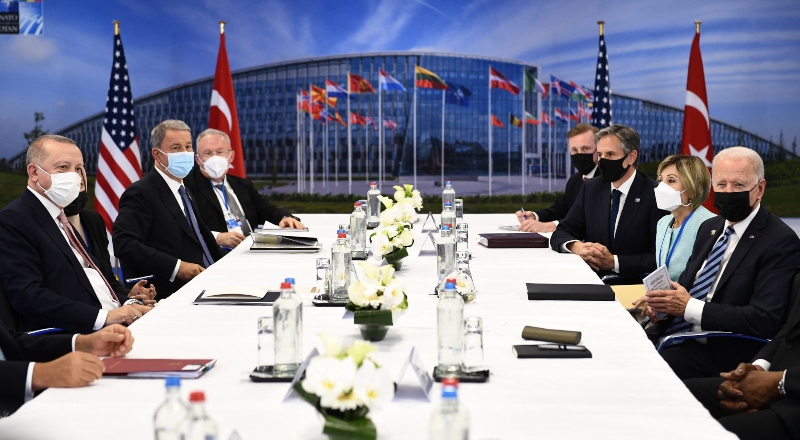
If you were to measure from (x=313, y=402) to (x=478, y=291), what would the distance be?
1.91 metres

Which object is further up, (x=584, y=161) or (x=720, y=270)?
(x=584, y=161)

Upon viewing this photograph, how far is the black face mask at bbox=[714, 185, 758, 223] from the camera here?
3.42m

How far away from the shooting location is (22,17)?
10.9m

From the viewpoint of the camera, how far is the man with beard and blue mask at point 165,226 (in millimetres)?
4734

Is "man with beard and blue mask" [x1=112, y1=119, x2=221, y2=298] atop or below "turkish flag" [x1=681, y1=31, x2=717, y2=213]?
below

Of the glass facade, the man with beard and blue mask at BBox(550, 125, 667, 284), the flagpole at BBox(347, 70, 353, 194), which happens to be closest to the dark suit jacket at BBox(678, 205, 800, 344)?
the man with beard and blue mask at BBox(550, 125, 667, 284)

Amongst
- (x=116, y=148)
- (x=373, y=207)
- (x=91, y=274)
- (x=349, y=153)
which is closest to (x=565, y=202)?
(x=373, y=207)

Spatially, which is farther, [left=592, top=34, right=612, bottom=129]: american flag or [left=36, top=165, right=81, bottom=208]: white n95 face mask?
[left=592, top=34, right=612, bottom=129]: american flag

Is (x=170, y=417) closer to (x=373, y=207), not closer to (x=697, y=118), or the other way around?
(x=373, y=207)

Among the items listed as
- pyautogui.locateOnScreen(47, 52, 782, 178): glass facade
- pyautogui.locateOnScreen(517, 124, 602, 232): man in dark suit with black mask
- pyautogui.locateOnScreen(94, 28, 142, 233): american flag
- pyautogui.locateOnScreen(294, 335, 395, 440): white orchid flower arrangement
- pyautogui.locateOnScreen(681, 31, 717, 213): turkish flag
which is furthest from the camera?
pyautogui.locateOnScreen(47, 52, 782, 178): glass facade

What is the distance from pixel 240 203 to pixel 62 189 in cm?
285

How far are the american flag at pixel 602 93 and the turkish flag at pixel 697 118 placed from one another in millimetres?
835

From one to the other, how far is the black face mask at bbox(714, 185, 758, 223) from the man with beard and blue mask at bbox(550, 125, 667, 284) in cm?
129

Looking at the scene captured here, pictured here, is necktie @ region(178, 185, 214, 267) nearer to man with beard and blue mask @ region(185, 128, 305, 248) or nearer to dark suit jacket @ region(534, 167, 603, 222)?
man with beard and blue mask @ region(185, 128, 305, 248)
